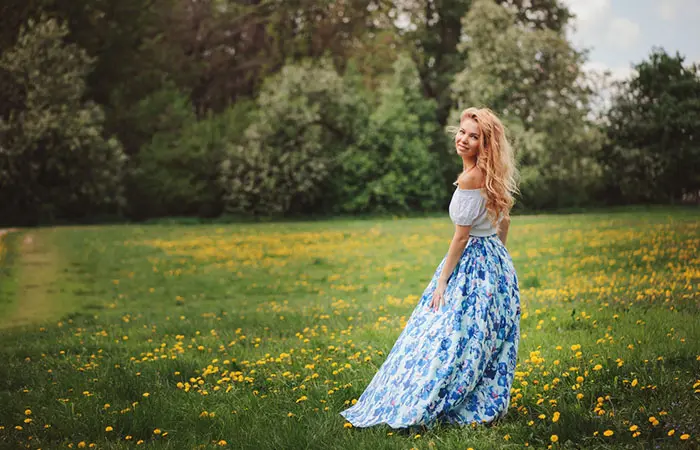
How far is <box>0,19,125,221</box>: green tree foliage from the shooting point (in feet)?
96.6

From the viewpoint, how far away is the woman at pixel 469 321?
4.98 m

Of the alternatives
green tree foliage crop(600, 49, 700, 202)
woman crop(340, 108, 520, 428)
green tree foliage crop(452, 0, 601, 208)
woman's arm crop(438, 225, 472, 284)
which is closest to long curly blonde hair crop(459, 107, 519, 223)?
woman crop(340, 108, 520, 428)

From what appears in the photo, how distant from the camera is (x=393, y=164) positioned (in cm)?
3494

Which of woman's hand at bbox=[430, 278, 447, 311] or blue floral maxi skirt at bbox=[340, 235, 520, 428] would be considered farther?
woman's hand at bbox=[430, 278, 447, 311]

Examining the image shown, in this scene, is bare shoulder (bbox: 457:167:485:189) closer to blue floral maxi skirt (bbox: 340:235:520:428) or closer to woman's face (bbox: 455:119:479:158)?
woman's face (bbox: 455:119:479:158)

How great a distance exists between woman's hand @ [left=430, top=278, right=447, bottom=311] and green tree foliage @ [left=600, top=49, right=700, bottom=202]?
460 inches

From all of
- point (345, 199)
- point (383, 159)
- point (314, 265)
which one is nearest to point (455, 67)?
point (383, 159)

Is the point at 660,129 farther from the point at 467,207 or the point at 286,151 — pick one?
the point at 286,151

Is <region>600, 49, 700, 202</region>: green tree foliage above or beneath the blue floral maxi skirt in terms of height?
above

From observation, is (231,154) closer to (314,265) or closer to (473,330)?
(314,265)

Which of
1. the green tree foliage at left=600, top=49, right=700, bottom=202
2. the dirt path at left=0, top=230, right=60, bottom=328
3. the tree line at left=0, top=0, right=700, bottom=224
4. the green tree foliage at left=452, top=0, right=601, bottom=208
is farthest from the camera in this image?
the green tree foliage at left=452, top=0, right=601, bottom=208

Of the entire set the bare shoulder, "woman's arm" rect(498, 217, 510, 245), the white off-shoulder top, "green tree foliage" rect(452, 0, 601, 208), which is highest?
"green tree foliage" rect(452, 0, 601, 208)

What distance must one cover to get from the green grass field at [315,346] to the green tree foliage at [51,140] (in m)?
12.5

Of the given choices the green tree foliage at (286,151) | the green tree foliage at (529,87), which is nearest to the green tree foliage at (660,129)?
the green tree foliage at (529,87)
